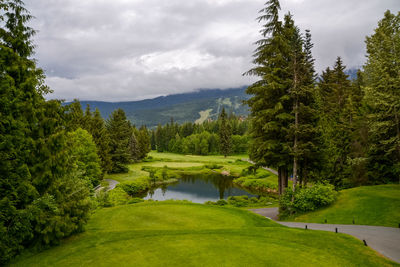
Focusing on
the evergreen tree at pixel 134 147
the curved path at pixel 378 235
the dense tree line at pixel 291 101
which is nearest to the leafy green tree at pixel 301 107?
the dense tree line at pixel 291 101

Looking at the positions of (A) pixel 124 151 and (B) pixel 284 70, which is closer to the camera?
(B) pixel 284 70

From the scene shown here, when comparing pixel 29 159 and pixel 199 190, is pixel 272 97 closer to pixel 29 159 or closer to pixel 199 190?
pixel 29 159

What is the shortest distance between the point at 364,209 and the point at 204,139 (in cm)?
10327

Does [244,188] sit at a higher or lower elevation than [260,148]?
lower

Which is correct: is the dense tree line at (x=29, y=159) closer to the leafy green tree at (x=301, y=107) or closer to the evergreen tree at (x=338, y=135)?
the leafy green tree at (x=301, y=107)

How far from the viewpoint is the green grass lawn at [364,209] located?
1827cm

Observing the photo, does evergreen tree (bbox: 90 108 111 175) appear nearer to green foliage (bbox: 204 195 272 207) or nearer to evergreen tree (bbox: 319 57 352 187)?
green foliage (bbox: 204 195 272 207)

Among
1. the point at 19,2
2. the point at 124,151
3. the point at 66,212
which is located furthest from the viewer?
the point at 124,151

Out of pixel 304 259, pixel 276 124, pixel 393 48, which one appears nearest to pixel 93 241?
pixel 304 259

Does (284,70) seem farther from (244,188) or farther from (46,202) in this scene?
(244,188)

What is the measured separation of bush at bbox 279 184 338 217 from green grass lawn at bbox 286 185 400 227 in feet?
1.88

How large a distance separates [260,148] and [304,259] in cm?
1192

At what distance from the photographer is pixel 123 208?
20.4 meters

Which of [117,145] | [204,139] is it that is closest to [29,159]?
[117,145]
